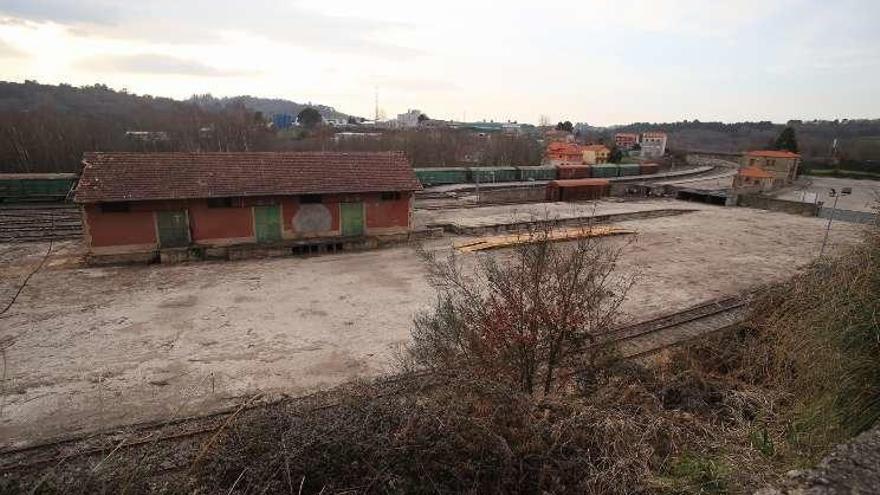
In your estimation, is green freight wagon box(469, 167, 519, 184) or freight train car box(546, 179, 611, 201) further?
green freight wagon box(469, 167, 519, 184)

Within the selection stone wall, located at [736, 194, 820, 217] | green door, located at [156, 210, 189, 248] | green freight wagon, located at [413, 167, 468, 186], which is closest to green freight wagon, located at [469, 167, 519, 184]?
green freight wagon, located at [413, 167, 468, 186]

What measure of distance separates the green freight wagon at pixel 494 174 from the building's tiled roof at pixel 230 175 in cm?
2055

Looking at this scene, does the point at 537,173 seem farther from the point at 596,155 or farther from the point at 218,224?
the point at 218,224

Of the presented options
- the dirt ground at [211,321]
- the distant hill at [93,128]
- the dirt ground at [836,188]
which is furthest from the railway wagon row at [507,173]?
the distant hill at [93,128]

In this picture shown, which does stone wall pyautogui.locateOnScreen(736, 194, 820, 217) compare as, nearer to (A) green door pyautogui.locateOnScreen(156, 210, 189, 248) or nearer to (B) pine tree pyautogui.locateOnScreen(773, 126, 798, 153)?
(B) pine tree pyautogui.locateOnScreen(773, 126, 798, 153)

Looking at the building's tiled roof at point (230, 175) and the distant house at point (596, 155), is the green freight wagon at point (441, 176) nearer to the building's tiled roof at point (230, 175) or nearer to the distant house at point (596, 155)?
the building's tiled roof at point (230, 175)

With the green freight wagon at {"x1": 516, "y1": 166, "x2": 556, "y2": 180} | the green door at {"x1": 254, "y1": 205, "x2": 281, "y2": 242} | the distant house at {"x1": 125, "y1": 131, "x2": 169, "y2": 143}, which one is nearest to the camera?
→ the green door at {"x1": 254, "y1": 205, "x2": 281, "y2": 242}

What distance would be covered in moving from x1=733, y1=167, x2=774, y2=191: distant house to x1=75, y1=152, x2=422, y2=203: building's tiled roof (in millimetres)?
36902

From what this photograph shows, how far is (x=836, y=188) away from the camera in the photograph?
5031 cm

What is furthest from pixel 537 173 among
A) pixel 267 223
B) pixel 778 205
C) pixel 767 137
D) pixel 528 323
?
pixel 767 137

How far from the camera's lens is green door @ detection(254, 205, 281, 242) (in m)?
18.9

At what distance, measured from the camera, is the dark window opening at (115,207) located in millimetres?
16891

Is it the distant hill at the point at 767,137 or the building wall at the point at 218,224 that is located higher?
the distant hill at the point at 767,137

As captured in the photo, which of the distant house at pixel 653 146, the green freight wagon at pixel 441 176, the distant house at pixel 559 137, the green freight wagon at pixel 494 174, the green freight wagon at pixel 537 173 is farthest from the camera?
the distant house at pixel 559 137
